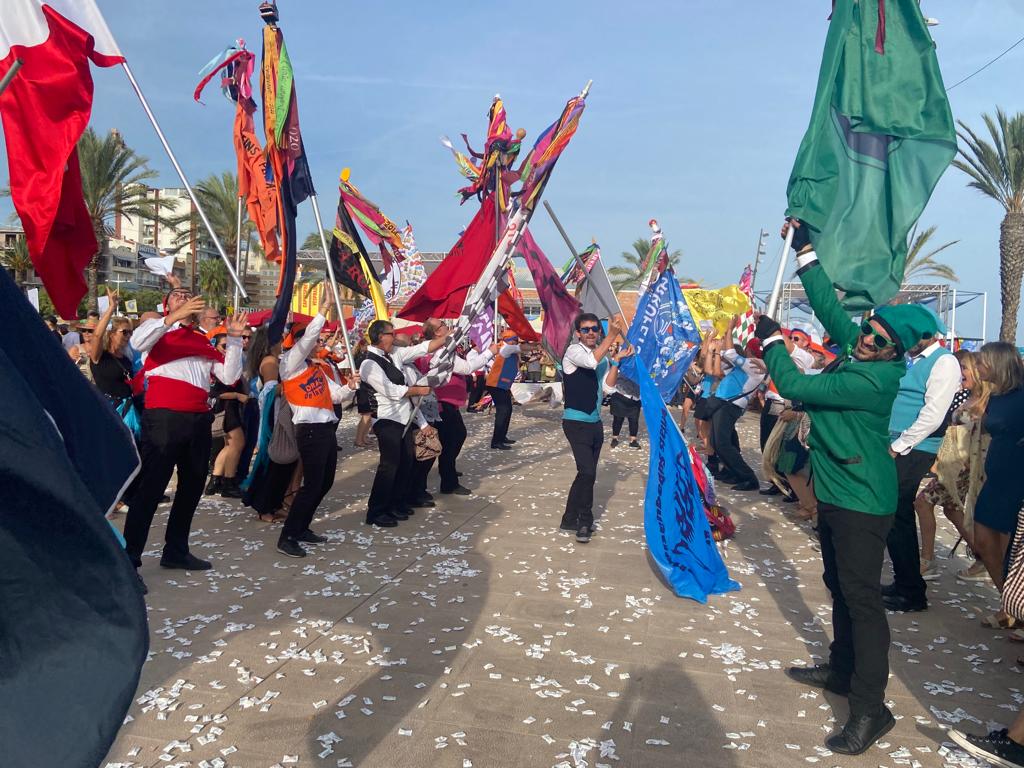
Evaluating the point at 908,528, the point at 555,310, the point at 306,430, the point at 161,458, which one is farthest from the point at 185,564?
the point at 908,528

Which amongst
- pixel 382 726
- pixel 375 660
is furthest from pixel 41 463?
pixel 375 660

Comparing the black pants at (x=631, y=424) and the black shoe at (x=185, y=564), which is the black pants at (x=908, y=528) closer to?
the black shoe at (x=185, y=564)

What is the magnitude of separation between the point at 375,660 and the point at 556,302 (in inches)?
177

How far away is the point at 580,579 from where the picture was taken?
579 centimetres

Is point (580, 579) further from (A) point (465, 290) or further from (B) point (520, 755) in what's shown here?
(A) point (465, 290)

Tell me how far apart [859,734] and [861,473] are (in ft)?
3.82

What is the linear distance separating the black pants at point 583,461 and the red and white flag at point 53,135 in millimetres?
3989

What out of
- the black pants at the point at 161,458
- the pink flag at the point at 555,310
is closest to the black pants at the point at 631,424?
the pink flag at the point at 555,310

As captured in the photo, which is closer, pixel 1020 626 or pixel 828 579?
pixel 828 579

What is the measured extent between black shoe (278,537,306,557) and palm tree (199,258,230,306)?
4417cm

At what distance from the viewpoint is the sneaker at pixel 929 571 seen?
6.17 metres

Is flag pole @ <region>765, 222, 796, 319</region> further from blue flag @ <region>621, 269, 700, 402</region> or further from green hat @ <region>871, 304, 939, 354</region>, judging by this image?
blue flag @ <region>621, 269, 700, 402</region>

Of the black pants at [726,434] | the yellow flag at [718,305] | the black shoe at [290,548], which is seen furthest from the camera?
the yellow flag at [718,305]

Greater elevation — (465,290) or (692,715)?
(465,290)
